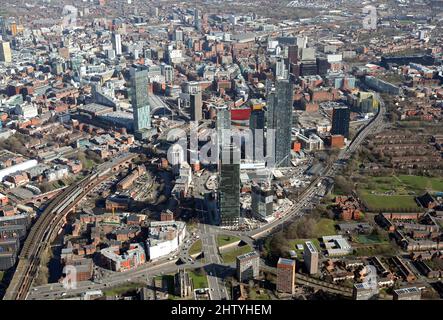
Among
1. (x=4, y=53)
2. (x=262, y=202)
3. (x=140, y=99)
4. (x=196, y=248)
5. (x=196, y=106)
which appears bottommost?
(x=196, y=248)

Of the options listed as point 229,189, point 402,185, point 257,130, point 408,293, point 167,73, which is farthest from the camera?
point 167,73

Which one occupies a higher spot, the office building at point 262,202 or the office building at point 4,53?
the office building at point 4,53

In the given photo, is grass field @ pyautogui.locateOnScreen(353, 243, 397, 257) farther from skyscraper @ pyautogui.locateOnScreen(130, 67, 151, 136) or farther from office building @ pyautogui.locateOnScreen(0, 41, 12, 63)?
office building @ pyautogui.locateOnScreen(0, 41, 12, 63)

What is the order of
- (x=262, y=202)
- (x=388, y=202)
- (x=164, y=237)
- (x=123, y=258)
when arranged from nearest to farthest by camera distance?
(x=123, y=258) → (x=164, y=237) → (x=262, y=202) → (x=388, y=202)

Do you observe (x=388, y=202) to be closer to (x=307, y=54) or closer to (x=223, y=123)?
(x=223, y=123)

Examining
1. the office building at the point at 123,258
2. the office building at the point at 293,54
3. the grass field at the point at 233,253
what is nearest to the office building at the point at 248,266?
the grass field at the point at 233,253

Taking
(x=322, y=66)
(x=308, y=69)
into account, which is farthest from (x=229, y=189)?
(x=322, y=66)

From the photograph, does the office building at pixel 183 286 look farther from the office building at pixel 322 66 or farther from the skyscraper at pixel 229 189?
the office building at pixel 322 66
